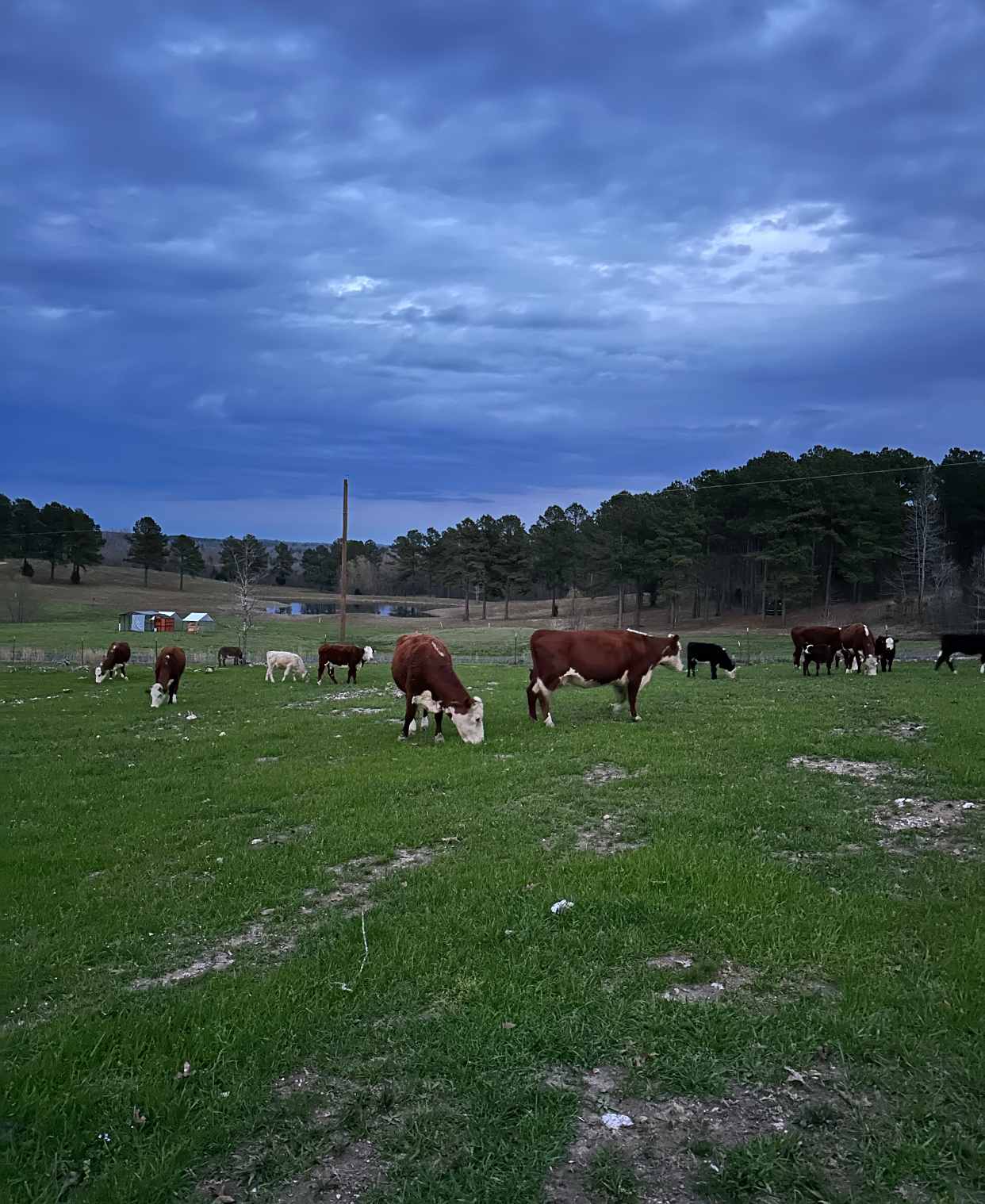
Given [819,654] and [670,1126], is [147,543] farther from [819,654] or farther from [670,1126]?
[670,1126]

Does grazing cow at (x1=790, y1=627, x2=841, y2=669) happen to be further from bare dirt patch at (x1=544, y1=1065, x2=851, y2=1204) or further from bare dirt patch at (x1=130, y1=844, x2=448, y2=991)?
bare dirt patch at (x1=544, y1=1065, x2=851, y2=1204)

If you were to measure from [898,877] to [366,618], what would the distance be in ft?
285

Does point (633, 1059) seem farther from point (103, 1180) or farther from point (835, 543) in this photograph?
point (835, 543)

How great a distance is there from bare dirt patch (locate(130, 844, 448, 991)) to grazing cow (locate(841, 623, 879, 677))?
89.3 ft

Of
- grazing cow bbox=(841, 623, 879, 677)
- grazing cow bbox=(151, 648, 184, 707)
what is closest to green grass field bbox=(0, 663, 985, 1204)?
grazing cow bbox=(151, 648, 184, 707)

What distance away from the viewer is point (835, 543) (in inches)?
2827

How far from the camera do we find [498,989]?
206 inches

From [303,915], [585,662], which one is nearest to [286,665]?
[585,662]

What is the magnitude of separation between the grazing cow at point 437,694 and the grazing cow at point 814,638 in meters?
21.3

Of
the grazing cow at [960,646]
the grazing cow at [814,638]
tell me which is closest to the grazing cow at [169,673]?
the grazing cow at [814,638]

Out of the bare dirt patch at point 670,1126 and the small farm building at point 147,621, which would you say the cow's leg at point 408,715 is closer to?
the bare dirt patch at point 670,1126

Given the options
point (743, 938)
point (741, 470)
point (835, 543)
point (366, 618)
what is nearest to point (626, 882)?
point (743, 938)

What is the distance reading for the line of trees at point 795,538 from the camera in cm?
6806

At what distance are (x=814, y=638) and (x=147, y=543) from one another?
116 metres
